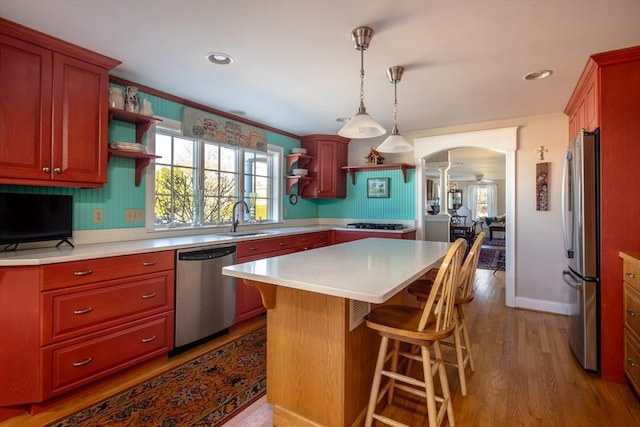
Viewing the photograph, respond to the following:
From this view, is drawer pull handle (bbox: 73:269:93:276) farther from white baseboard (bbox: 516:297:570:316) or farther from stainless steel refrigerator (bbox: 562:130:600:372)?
white baseboard (bbox: 516:297:570:316)

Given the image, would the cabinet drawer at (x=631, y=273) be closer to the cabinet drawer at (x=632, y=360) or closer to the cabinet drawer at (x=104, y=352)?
the cabinet drawer at (x=632, y=360)

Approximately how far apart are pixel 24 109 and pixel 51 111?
0.44 feet

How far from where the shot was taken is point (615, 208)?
2186mm

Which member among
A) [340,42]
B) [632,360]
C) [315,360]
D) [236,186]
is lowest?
[632,360]

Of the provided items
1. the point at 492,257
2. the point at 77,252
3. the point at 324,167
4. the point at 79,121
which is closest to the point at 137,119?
the point at 79,121

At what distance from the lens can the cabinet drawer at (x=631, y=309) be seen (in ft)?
6.31

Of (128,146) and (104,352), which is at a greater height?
(128,146)

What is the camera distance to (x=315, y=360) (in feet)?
5.20

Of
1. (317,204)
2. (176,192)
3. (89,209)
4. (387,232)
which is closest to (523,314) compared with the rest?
(387,232)

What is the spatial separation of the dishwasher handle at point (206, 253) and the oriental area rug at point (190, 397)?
78 cm

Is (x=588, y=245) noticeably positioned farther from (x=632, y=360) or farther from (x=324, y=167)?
(x=324, y=167)

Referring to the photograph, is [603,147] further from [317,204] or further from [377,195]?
[317,204]

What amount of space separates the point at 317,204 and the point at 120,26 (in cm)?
368

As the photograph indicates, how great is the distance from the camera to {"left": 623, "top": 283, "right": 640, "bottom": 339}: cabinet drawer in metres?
1.92
